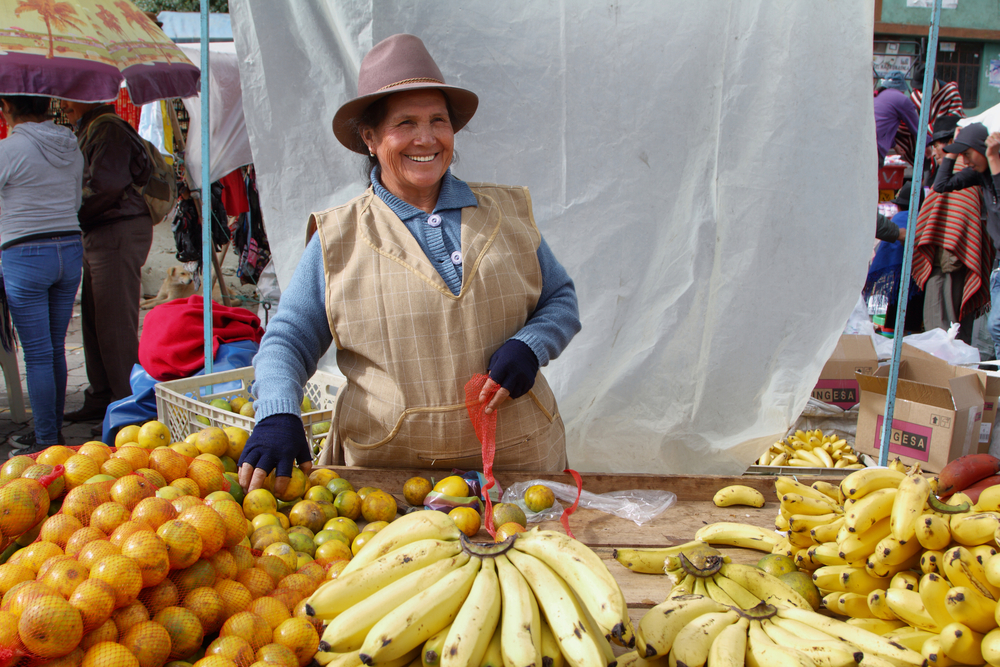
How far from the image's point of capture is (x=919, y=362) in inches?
175

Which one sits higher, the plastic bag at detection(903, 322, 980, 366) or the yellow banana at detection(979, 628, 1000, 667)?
the yellow banana at detection(979, 628, 1000, 667)

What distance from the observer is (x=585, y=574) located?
3.77 feet

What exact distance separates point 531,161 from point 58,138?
10.7 feet

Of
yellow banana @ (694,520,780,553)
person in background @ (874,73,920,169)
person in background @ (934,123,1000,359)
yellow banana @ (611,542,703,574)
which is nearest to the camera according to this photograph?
yellow banana @ (611,542,703,574)

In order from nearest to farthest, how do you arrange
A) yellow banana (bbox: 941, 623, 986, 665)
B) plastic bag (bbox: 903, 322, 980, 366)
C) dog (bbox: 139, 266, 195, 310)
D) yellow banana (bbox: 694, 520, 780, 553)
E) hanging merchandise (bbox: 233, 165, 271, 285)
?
yellow banana (bbox: 941, 623, 986, 665), yellow banana (bbox: 694, 520, 780, 553), plastic bag (bbox: 903, 322, 980, 366), hanging merchandise (bbox: 233, 165, 271, 285), dog (bbox: 139, 266, 195, 310)

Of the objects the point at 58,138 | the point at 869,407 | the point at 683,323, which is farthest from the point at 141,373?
the point at 869,407

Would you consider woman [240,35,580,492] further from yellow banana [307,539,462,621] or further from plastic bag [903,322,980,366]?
plastic bag [903,322,980,366]

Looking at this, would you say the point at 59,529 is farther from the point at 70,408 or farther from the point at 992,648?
the point at 70,408

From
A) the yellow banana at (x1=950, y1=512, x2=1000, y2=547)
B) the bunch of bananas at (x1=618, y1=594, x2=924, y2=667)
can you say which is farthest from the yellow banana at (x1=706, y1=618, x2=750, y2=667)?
the yellow banana at (x1=950, y1=512, x2=1000, y2=547)

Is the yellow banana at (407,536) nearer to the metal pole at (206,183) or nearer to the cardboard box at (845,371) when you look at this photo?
the metal pole at (206,183)

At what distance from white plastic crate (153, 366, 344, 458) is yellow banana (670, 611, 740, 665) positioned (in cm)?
167

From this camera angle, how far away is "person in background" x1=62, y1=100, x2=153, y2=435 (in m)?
5.01

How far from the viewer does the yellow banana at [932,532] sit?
4.42ft

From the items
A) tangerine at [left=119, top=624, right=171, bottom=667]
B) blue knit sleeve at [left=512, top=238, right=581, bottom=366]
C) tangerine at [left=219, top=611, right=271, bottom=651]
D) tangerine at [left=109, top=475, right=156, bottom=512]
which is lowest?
tangerine at [left=219, top=611, right=271, bottom=651]
